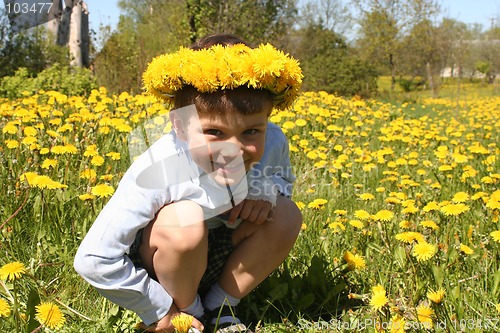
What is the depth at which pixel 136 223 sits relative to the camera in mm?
1442

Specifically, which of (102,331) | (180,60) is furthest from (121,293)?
(180,60)

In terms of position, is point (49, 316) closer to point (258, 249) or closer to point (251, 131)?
point (258, 249)

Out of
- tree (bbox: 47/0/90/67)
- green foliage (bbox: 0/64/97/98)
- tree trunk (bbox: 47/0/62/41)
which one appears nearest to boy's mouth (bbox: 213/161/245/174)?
green foliage (bbox: 0/64/97/98)

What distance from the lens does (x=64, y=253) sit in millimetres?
1936

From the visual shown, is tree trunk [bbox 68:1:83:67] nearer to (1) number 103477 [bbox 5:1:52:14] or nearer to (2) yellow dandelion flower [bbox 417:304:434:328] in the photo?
(1) number 103477 [bbox 5:1:52:14]

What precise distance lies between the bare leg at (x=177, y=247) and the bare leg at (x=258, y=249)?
0.15 meters

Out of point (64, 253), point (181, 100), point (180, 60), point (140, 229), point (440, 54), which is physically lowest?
point (64, 253)

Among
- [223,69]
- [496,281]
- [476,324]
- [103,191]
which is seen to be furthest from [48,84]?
[476,324]

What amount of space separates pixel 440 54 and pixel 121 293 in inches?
880

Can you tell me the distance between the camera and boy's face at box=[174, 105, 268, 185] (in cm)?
148

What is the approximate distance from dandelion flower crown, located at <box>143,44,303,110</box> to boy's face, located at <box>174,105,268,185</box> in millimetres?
88

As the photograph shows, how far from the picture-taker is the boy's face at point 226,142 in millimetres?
1484

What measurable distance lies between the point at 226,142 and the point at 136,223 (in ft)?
1.08

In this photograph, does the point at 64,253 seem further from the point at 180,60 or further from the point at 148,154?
the point at 180,60
